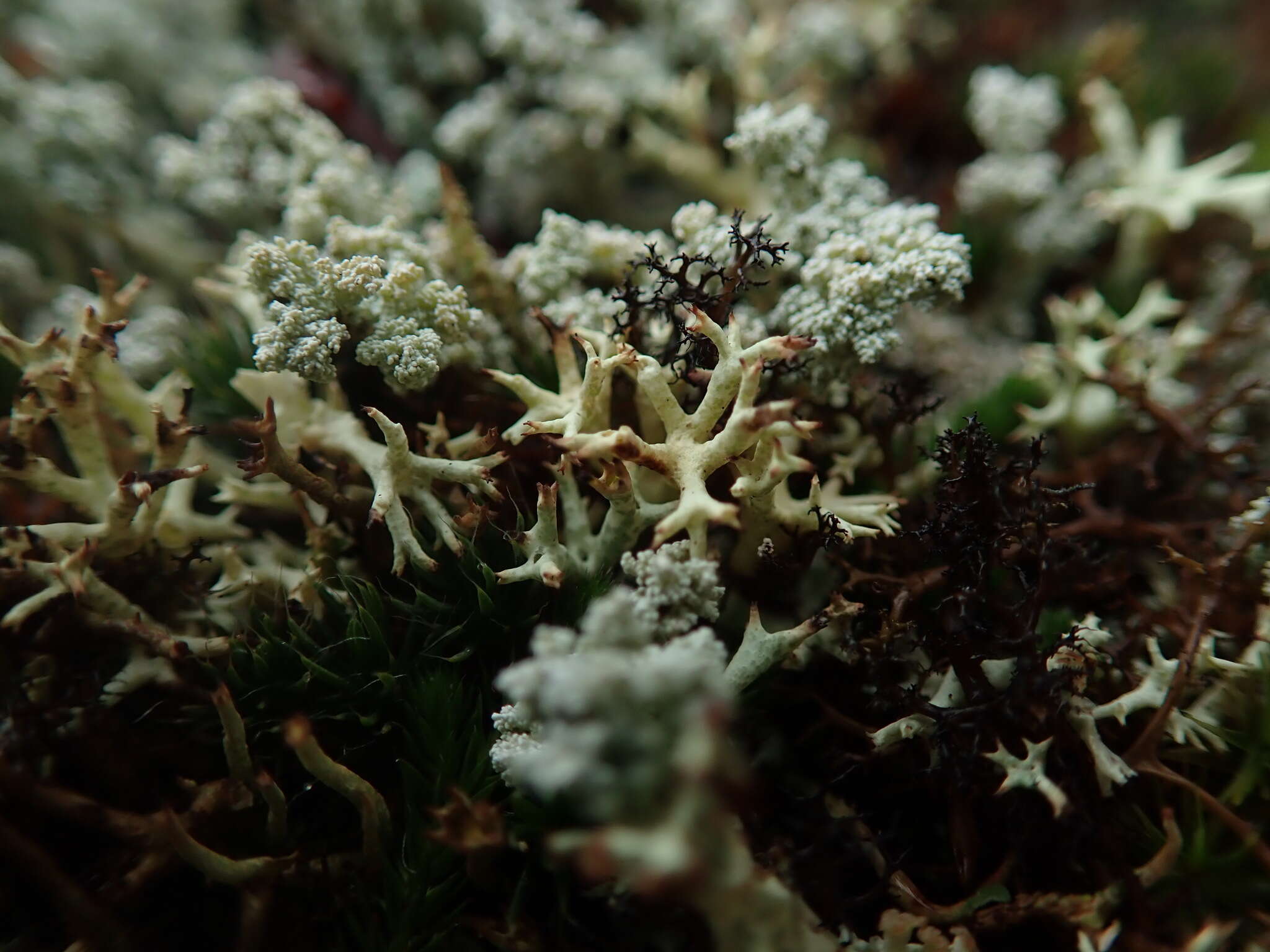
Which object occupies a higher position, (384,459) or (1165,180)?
(1165,180)

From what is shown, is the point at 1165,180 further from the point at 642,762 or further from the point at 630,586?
the point at 642,762

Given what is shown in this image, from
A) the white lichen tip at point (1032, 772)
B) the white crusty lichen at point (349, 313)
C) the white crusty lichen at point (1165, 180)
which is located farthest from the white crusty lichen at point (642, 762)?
the white crusty lichen at point (1165, 180)

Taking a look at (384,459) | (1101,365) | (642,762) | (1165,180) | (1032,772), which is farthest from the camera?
(1165,180)

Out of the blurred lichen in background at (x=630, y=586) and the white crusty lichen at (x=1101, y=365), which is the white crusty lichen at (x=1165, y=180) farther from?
the white crusty lichen at (x=1101, y=365)

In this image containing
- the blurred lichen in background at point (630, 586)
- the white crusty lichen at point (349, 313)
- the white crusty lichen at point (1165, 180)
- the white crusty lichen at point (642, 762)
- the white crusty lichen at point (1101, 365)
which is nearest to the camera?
the white crusty lichen at point (642, 762)

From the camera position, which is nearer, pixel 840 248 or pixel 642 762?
pixel 642 762

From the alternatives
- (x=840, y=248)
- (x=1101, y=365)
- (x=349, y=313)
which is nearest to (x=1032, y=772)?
(x=840, y=248)

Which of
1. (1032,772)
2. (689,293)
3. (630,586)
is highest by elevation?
(689,293)

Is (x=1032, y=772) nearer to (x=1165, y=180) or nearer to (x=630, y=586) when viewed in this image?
(x=630, y=586)

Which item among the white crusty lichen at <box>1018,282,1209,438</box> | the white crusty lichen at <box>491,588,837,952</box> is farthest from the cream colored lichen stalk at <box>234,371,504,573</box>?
the white crusty lichen at <box>1018,282,1209,438</box>

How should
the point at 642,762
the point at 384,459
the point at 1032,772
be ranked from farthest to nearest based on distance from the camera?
the point at 384,459 → the point at 1032,772 → the point at 642,762
